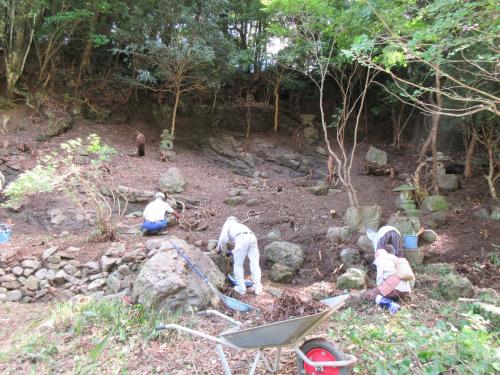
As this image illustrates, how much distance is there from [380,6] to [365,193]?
5.81 meters

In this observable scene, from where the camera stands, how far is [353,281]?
5.25 meters

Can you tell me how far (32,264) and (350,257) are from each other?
558 cm

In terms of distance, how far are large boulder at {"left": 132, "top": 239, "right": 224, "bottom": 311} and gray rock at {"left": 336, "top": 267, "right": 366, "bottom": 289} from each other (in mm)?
2024

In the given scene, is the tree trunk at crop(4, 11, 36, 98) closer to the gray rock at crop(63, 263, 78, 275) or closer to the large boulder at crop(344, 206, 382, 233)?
the gray rock at crop(63, 263, 78, 275)

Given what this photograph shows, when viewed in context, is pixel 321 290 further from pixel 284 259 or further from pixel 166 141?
pixel 166 141

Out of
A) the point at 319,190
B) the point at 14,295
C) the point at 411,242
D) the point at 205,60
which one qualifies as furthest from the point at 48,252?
the point at 205,60

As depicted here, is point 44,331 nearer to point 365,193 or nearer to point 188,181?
point 188,181

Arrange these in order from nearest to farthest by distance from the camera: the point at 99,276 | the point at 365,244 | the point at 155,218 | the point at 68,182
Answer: the point at 99,276
the point at 68,182
the point at 365,244
the point at 155,218

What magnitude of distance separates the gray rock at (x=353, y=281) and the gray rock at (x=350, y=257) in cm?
84

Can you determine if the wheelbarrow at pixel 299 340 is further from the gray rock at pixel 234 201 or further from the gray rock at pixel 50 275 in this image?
the gray rock at pixel 234 201

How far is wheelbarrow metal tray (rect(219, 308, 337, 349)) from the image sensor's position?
233 centimetres

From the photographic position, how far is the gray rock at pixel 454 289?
479 cm

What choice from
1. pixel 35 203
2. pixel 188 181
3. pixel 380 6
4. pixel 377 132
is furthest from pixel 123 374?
pixel 377 132

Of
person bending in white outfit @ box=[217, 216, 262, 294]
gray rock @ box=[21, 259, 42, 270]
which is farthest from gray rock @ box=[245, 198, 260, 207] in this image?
gray rock @ box=[21, 259, 42, 270]
